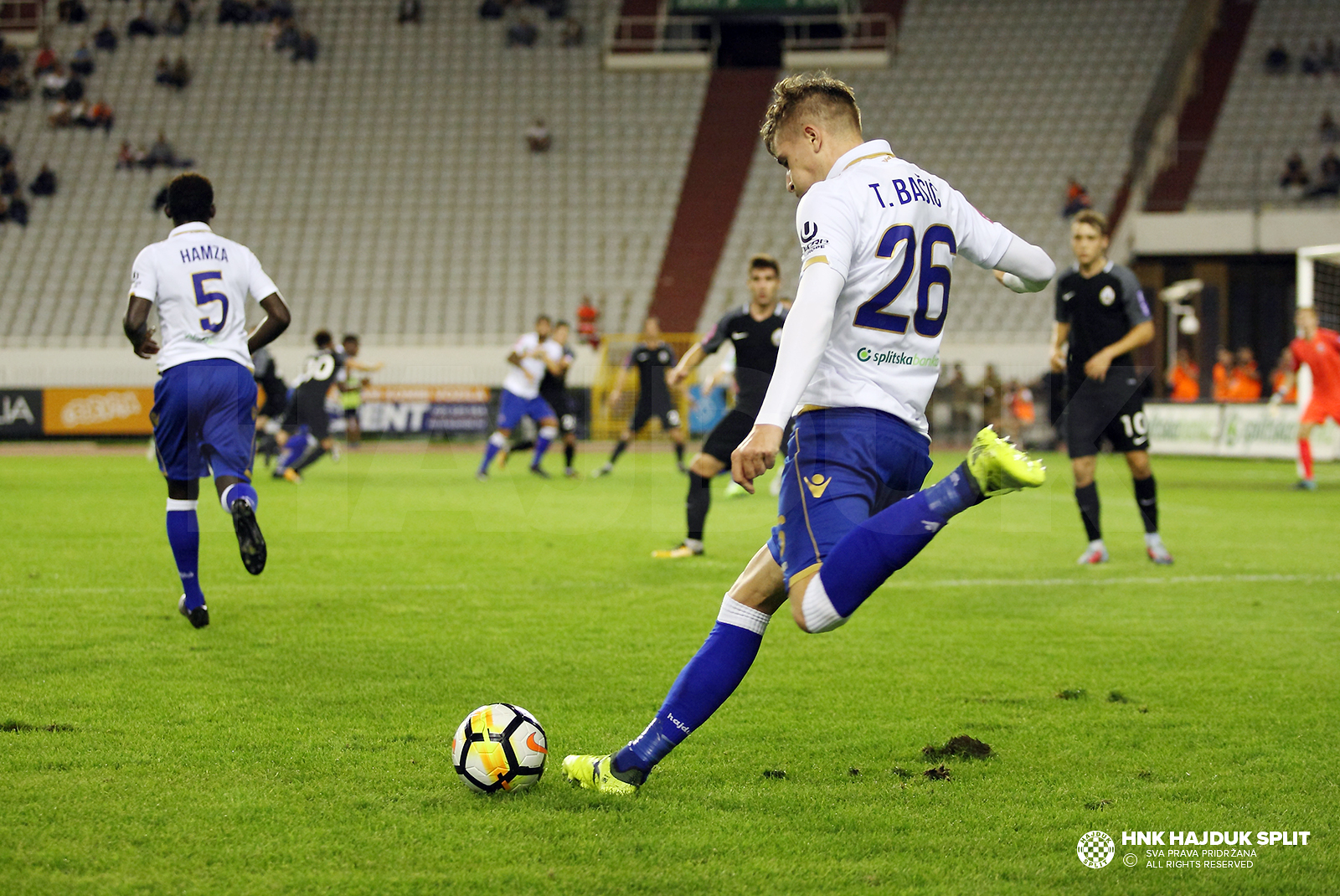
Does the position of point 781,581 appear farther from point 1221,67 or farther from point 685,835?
point 1221,67

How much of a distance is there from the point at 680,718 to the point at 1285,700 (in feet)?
8.86

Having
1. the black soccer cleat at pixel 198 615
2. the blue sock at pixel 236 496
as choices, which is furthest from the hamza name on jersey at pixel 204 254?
the black soccer cleat at pixel 198 615

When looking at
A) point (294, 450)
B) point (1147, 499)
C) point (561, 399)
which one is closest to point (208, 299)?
point (1147, 499)

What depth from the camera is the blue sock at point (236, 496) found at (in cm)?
575

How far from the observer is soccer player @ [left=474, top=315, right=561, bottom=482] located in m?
17.0

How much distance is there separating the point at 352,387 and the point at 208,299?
1609 centimetres

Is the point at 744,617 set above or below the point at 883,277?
below

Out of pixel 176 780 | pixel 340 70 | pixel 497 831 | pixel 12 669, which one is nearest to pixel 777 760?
pixel 497 831

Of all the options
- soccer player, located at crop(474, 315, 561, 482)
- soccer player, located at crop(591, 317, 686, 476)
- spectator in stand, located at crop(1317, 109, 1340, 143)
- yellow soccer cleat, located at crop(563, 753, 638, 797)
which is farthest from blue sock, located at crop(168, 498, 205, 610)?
spectator in stand, located at crop(1317, 109, 1340, 143)

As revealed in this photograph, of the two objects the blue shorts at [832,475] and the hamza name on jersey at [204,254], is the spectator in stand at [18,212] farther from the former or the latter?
the blue shorts at [832,475]

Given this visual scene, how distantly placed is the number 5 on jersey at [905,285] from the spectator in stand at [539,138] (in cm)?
3120

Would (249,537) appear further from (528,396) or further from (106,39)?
(106,39)

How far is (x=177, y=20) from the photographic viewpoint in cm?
3566

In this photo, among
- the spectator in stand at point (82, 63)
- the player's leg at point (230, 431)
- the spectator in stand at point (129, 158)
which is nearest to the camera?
the player's leg at point (230, 431)
